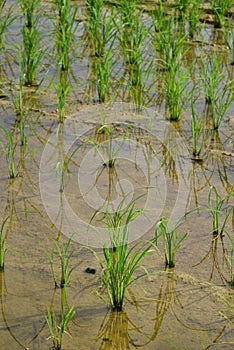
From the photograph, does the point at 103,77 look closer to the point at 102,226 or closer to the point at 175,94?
the point at 175,94

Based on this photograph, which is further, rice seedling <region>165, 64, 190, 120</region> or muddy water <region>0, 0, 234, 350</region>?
rice seedling <region>165, 64, 190, 120</region>

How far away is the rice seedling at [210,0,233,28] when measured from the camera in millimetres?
5859

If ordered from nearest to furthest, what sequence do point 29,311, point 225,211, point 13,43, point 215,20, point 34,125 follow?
point 29,311 → point 225,211 → point 34,125 → point 13,43 → point 215,20

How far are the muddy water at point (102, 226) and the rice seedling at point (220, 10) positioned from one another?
144cm

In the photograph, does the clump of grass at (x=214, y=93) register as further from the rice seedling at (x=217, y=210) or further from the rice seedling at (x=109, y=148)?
the rice seedling at (x=217, y=210)

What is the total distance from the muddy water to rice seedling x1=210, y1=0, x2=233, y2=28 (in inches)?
56.6

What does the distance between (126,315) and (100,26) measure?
10.6 feet

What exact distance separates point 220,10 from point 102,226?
10.1 feet

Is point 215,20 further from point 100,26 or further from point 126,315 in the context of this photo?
point 126,315

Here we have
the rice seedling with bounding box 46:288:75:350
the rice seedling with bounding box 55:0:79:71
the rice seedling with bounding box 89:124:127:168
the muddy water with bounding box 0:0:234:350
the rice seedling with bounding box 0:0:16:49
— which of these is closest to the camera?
the rice seedling with bounding box 46:288:75:350

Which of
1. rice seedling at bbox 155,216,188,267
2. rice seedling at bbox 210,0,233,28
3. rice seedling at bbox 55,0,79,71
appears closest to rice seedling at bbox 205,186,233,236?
rice seedling at bbox 155,216,188,267

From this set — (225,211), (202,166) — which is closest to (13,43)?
(202,166)

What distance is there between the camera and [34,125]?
4.34 m

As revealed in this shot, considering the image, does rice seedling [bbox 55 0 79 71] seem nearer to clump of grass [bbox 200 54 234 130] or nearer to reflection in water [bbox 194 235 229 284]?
clump of grass [bbox 200 54 234 130]
